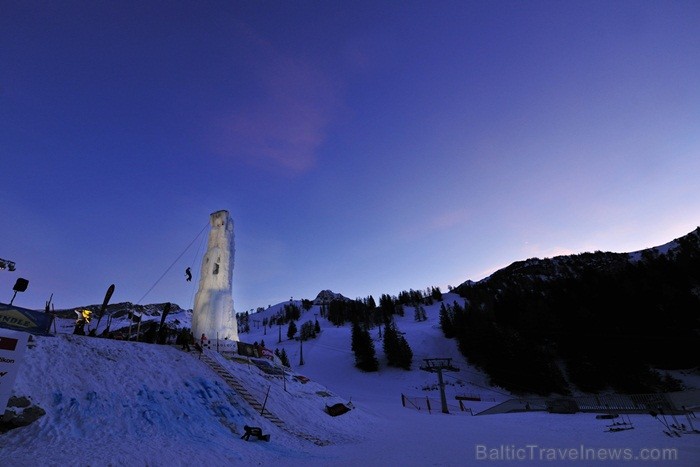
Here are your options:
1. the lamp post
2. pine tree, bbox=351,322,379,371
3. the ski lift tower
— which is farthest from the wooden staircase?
pine tree, bbox=351,322,379,371

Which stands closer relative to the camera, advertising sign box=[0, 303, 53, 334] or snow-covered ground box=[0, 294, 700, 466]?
advertising sign box=[0, 303, 53, 334]

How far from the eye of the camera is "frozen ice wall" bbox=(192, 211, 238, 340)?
119 feet

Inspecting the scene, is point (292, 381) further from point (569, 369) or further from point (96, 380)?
point (569, 369)

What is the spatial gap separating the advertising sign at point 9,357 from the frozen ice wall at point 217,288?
2725 centimetres

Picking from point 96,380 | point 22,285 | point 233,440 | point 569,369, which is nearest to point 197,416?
point 233,440

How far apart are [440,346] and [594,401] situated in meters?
55.9

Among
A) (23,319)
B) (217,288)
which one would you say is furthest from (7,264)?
(217,288)

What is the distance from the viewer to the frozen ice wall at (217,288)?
36.2 m

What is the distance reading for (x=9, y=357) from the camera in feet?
30.5

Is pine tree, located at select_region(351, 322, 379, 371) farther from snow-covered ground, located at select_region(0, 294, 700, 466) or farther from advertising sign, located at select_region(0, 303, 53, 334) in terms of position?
advertising sign, located at select_region(0, 303, 53, 334)

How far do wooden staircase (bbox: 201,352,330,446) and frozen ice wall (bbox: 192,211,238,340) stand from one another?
13040mm

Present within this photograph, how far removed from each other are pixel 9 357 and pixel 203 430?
798 cm

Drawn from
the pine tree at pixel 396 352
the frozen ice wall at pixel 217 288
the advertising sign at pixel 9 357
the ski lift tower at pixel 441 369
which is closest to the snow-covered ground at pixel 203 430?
the advertising sign at pixel 9 357

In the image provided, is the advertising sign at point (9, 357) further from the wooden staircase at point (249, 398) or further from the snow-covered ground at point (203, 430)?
the wooden staircase at point (249, 398)
